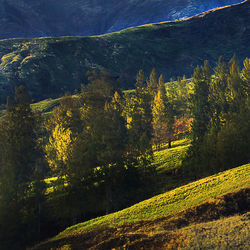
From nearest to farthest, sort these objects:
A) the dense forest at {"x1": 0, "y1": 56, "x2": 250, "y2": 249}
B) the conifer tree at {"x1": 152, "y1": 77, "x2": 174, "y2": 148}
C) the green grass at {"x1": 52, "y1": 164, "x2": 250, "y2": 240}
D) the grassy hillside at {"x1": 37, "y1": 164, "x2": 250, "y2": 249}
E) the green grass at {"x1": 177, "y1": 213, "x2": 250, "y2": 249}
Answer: the green grass at {"x1": 177, "y1": 213, "x2": 250, "y2": 249} < the grassy hillside at {"x1": 37, "y1": 164, "x2": 250, "y2": 249} < the green grass at {"x1": 52, "y1": 164, "x2": 250, "y2": 240} < the dense forest at {"x1": 0, "y1": 56, "x2": 250, "y2": 249} < the conifer tree at {"x1": 152, "y1": 77, "x2": 174, "y2": 148}

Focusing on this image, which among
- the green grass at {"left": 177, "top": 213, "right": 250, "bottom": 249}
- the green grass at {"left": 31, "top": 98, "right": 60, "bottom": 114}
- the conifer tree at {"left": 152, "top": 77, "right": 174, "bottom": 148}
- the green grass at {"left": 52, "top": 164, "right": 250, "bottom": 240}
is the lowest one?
the green grass at {"left": 52, "top": 164, "right": 250, "bottom": 240}

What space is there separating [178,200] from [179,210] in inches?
162

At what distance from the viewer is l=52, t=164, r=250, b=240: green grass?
33.5m

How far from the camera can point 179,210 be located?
107 ft

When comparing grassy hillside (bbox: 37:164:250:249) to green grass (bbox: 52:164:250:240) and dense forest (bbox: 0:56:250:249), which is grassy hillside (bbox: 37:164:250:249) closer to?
green grass (bbox: 52:164:250:240)

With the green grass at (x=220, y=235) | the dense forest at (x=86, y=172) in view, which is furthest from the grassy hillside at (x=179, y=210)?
the dense forest at (x=86, y=172)

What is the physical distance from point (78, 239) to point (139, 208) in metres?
9.25

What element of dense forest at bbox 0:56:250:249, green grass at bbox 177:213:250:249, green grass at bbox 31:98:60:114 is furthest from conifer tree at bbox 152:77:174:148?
green grass at bbox 31:98:60:114

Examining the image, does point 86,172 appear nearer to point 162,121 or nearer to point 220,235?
point 220,235

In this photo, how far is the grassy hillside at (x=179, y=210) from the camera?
29.0 meters

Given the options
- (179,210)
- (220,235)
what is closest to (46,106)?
(179,210)

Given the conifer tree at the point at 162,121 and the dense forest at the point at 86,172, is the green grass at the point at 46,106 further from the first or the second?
the dense forest at the point at 86,172

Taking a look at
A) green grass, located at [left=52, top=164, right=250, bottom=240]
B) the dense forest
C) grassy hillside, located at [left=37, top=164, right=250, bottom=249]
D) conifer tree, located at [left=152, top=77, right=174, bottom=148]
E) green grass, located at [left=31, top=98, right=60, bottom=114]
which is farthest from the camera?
green grass, located at [left=31, top=98, right=60, bottom=114]

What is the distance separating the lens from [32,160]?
60.2 metres
